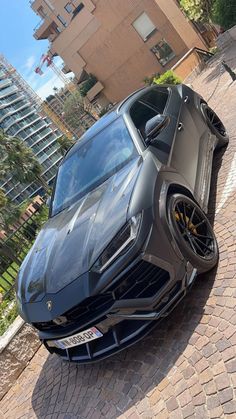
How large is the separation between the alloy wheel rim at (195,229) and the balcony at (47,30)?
46.9 m

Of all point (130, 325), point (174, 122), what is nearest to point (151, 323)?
point (130, 325)

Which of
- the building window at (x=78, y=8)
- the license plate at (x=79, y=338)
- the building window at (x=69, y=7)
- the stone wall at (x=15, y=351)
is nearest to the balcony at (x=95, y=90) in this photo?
the building window at (x=78, y=8)

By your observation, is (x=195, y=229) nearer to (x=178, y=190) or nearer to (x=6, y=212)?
A: (x=178, y=190)

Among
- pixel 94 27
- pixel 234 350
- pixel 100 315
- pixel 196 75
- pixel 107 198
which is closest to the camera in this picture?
pixel 234 350

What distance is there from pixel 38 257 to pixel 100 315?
1304 millimetres

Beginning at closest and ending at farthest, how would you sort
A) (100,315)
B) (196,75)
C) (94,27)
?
(100,315), (196,75), (94,27)

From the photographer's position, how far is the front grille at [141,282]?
121 inches

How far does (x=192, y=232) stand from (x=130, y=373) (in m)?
1.37

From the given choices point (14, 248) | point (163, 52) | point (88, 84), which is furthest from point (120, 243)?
point (88, 84)

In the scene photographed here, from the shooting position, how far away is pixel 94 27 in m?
34.7

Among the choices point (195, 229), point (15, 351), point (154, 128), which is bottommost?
point (15, 351)

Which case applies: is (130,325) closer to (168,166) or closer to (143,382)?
(143,382)

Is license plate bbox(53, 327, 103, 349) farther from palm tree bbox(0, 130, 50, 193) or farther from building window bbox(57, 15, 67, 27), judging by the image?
building window bbox(57, 15, 67, 27)

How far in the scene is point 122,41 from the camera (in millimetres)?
33938
